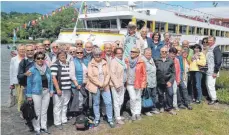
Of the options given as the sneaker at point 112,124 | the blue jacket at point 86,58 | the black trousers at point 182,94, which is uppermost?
the blue jacket at point 86,58

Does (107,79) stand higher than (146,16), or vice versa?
(146,16)

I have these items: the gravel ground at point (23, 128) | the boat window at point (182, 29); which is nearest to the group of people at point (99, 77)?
the gravel ground at point (23, 128)

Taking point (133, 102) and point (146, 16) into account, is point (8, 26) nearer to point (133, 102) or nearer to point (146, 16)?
point (146, 16)

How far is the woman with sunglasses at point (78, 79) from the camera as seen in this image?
228 inches

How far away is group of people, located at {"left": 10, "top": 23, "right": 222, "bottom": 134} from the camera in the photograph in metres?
5.38

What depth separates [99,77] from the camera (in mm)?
5805

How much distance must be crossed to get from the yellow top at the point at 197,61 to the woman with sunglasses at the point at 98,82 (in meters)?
2.89

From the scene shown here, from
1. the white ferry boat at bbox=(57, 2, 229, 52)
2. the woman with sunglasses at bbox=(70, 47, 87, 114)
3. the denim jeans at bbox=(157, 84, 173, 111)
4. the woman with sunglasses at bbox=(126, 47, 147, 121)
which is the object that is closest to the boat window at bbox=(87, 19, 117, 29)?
the white ferry boat at bbox=(57, 2, 229, 52)

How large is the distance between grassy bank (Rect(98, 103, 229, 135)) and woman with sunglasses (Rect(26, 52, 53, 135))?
4.05 feet

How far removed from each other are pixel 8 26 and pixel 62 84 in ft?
272

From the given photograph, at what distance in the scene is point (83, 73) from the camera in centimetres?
588

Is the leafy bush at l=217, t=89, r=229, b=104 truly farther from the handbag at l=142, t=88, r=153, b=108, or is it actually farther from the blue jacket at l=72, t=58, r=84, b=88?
the blue jacket at l=72, t=58, r=84, b=88

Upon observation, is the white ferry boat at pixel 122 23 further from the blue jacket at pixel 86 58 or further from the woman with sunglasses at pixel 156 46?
the blue jacket at pixel 86 58

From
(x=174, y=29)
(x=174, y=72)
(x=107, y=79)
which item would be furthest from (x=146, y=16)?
(x=107, y=79)
